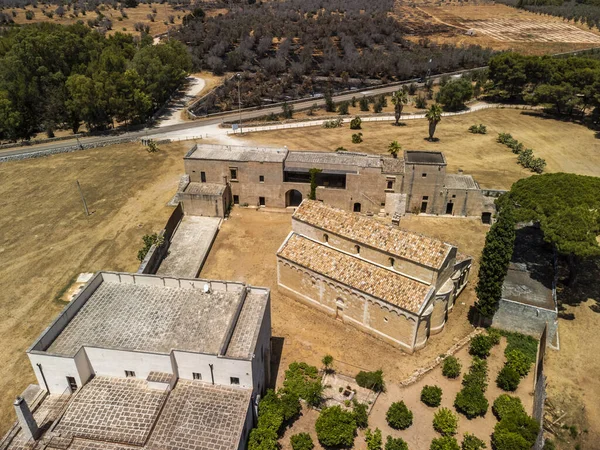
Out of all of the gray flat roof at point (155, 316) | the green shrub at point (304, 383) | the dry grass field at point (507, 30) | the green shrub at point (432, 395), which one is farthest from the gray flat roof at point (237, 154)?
the dry grass field at point (507, 30)

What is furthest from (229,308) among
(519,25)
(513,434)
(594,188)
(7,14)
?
(519,25)

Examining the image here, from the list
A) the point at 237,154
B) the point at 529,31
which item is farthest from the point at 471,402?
the point at 529,31

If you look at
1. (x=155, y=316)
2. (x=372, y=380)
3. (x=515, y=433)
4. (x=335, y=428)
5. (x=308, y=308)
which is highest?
(x=155, y=316)

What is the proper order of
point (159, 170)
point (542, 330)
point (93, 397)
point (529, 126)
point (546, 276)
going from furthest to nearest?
point (529, 126) → point (159, 170) → point (546, 276) → point (542, 330) → point (93, 397)

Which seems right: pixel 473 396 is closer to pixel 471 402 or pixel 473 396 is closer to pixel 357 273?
pixel 471 402

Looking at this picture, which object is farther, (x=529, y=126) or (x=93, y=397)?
(x=529, y=126)

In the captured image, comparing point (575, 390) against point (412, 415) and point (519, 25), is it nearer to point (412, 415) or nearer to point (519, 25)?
point (412, 415)
